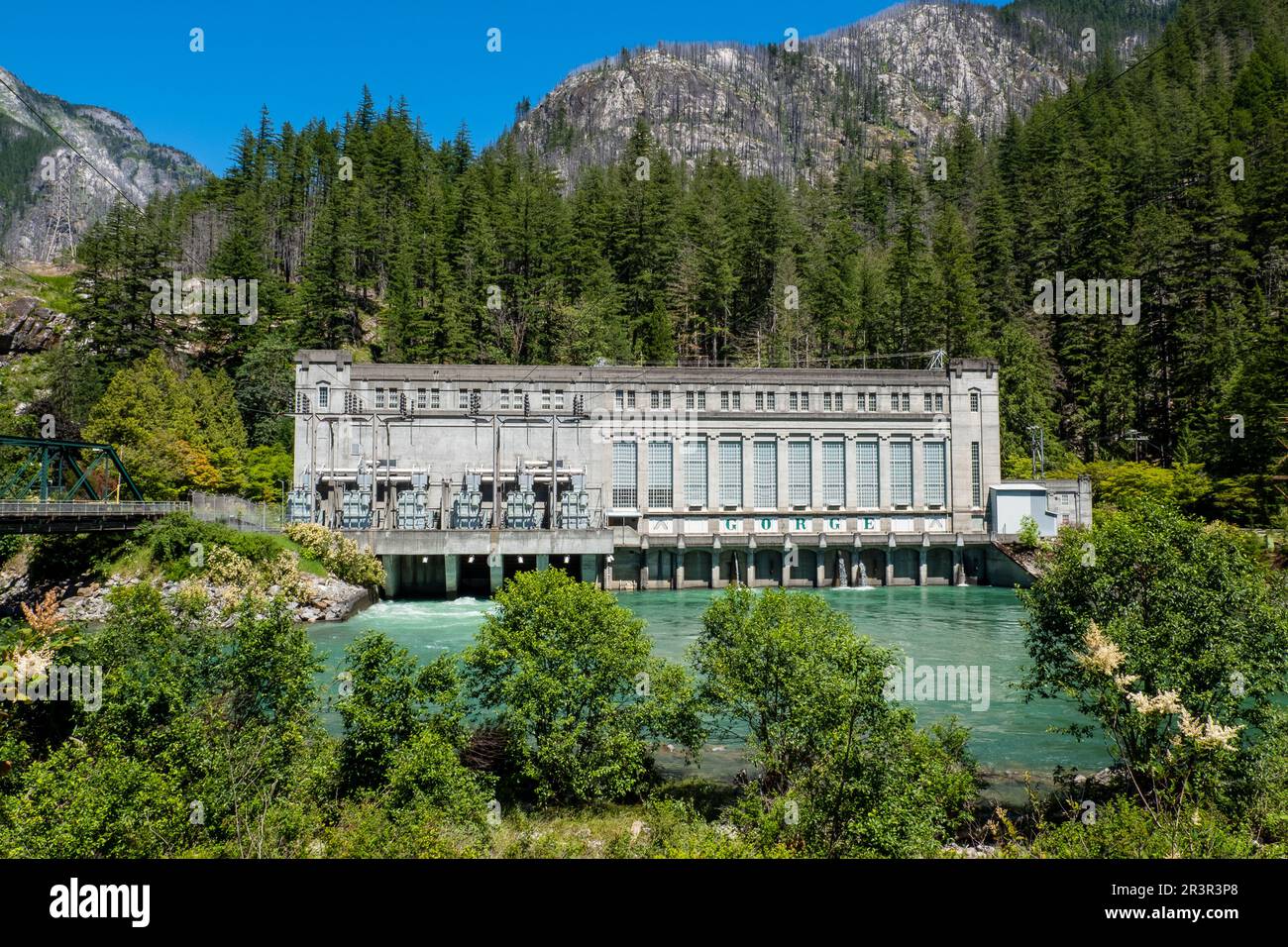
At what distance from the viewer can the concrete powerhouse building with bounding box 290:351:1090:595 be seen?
5478cm

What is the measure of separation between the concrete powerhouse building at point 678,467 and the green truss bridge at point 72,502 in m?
10.5

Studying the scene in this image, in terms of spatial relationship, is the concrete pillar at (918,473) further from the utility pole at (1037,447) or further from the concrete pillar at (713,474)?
the concrete pillar at (713,474)

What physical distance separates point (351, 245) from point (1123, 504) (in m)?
66.9

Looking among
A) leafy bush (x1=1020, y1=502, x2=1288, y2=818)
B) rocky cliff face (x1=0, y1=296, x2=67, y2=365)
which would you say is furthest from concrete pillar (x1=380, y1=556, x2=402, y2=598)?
rocky cliff face (x1=0, y1=296, x2=67, y2=365)

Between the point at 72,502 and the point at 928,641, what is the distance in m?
40.1

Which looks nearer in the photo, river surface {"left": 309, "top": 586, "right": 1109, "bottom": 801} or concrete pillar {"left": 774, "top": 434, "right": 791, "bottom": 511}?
river surface {"left": 309, "top": 586, "right": 1109, "bottom": 801}

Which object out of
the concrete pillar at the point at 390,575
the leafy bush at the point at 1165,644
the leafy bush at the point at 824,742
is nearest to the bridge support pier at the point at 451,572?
the concrete pillar at the point at 390,575

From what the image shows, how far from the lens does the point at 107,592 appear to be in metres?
39.6

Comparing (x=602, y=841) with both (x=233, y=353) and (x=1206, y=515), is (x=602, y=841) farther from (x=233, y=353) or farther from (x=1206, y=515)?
(x=233, y=353)

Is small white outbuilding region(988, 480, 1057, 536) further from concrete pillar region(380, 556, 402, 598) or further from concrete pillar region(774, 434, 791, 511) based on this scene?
concrete pillar region(380, 556, 402, 598)

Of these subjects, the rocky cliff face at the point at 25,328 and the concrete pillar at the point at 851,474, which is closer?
the concrete pillar at the point at 851,474

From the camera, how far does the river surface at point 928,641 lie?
20562 millimetres

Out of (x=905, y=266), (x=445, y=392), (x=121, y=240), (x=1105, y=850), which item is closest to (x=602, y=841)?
(x=1105, y=850)

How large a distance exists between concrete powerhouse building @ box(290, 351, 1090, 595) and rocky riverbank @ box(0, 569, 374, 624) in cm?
913
